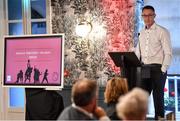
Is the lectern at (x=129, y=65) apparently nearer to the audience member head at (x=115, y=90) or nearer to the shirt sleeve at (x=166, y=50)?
the shirt sleeve at (x=166, y=50)

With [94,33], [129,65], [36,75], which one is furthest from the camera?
[94,33]

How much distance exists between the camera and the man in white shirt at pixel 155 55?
4.94m

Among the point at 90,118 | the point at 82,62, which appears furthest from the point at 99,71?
the point at 90,118

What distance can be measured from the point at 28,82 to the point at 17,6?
307 centimetres

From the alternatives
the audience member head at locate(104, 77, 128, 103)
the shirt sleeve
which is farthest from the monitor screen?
the shirt sleeve

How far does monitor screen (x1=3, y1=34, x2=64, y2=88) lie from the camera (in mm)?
4344

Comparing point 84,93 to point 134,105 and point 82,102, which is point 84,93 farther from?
point 134,105

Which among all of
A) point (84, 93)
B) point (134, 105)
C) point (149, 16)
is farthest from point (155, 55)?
point (134, 105)

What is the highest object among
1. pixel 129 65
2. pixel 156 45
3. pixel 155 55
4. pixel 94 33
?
pixel 94 33

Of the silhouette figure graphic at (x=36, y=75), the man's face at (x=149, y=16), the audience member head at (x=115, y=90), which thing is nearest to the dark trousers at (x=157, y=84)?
the man's face at (x=149, y=16)

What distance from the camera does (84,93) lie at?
268 cm

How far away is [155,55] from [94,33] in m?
1.74

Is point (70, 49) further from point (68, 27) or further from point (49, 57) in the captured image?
point (49, 57)

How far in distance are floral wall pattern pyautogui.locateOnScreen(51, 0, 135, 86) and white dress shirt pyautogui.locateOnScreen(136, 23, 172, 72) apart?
3.73 feet
